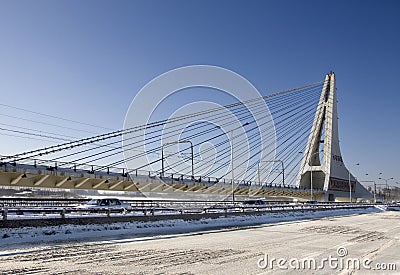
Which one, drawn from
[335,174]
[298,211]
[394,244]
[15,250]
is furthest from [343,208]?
[15,250]

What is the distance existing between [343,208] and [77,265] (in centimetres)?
5104

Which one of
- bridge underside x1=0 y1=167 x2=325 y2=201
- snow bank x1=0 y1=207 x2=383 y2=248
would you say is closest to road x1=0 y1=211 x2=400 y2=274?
snow bank x1=0 y1=207 x2=383 y2=248

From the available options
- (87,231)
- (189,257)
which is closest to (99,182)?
(87,231)

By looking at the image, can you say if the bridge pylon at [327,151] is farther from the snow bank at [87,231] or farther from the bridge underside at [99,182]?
the snow bank at [87,231]

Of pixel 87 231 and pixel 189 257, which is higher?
pixel 189 257

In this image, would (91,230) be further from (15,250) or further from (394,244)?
(394,244)

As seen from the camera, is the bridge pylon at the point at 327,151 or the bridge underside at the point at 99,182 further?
the bridge pylon at the point at 327,151

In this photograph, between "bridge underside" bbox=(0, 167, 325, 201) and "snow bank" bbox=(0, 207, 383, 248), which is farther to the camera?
"bridge underside" bbox=(0, 167, 325, 201)

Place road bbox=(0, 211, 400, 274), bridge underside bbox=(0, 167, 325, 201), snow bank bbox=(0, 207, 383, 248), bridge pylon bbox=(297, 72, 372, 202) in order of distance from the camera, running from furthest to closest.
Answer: bridge pylon bbox=(297, 72, 372, 202) < bridge underside bbox=(0, 167, 325, 201) < snow bank bbox=(0, 207, 383, 248) < road bbox=(0, 211, 400, 274)

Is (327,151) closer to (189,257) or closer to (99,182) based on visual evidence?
(99,182)

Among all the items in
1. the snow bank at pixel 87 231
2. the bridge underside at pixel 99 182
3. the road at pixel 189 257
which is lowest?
the snow bank at pixel 87 231

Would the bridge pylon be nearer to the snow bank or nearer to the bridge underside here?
the bridge underside

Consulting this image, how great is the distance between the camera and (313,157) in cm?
8012

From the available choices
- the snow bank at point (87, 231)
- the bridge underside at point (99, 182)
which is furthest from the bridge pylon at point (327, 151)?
the snow bank at point (87, 231)
